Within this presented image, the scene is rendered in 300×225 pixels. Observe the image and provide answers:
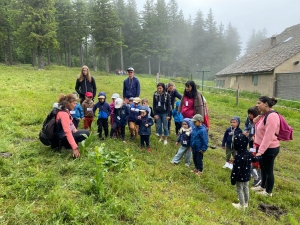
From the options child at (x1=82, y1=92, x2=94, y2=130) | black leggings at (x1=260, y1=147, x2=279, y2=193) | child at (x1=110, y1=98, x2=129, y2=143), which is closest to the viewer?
black leggings at (x1=260, y1=147, x2=279, y2=193)

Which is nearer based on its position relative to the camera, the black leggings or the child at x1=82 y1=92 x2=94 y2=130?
the black leggings

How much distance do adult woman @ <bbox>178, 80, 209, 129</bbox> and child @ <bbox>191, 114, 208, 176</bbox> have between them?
1.86ft

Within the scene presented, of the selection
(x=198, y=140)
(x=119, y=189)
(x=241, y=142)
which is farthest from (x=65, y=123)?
(x=241, y=142)

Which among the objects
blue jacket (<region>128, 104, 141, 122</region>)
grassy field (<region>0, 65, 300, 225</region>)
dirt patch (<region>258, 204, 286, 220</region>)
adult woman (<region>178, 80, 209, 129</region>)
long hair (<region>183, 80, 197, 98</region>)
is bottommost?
dirt patch (<region>258, 204, 286, 220</region>)

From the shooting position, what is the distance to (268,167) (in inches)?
172

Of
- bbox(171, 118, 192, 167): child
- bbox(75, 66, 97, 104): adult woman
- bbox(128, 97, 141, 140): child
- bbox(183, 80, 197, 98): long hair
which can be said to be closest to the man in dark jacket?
bbox(128, 97, 141, 140): child

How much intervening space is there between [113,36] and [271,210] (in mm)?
36813

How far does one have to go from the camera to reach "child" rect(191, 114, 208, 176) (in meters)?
4.90

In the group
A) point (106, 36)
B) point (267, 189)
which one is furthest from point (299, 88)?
point (106, 36)

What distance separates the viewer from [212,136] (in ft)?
28.1

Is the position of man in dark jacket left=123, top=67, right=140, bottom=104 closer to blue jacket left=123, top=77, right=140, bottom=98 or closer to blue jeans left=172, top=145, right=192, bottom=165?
blue jacket left=123, top=77, right=140, bottom=98

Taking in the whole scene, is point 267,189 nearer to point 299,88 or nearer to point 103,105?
point 103,105

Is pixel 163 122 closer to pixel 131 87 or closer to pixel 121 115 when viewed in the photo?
pixel 121 115

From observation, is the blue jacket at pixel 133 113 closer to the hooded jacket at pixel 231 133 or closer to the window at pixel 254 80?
the hooded jacket at pixel 231 133
